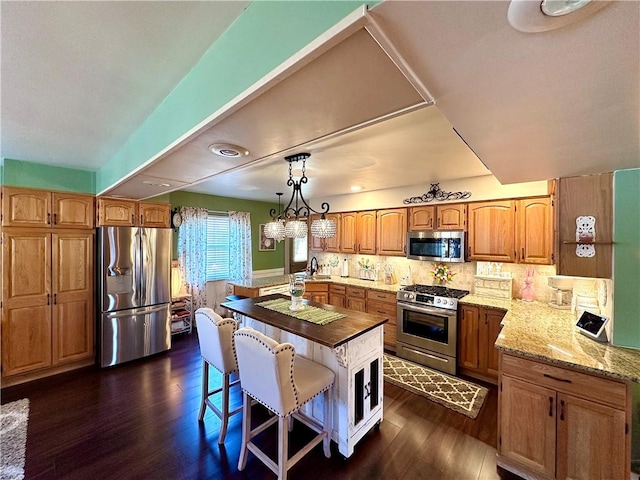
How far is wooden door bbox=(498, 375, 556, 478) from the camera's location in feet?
5.59

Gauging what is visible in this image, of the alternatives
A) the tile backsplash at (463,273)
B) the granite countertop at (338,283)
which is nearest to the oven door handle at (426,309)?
the granite countertop at (338,283)

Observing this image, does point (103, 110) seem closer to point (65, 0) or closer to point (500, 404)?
point (65, 0)

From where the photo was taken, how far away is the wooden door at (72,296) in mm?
3188

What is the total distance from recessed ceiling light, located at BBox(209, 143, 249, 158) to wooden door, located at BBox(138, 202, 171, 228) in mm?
2697

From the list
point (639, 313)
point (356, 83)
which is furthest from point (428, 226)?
point (356, 83)

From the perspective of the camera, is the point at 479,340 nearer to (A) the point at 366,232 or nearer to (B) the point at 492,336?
(B) the point at 492,336

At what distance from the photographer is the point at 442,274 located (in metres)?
3.91

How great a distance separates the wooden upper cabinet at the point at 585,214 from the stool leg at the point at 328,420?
2.08m

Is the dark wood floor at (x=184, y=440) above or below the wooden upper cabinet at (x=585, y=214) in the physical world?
below

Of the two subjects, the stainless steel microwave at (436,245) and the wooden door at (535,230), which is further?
the stainless steel microwave at (436,245)

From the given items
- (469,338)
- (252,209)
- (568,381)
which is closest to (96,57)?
(568,381)

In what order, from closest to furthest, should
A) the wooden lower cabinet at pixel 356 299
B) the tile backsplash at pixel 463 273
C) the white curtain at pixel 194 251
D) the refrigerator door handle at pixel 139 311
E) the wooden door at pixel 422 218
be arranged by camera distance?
1. the tile backsplash at pixel 463 273
2. the refrigerator door handle at pixel 139 311
3. the wooden door at pixel 422 218
4. the wooden lower cabinet at pixel 356 299
5. the white curtain at pixel 194 251

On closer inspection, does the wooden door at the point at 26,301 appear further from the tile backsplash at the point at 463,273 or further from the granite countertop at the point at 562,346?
the granite countertop at the point at 562,346

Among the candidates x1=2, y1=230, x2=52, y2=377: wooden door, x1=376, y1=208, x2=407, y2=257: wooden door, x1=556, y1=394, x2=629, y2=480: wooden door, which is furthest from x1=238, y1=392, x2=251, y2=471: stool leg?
x1=376, y1=208, x2=407, y2=257: wooden door
